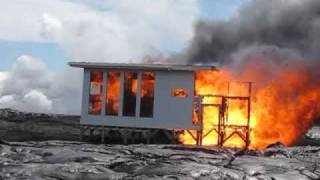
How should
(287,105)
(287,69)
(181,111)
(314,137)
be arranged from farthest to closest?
(314,137)
(287,69)
(287,105)
(181,111)

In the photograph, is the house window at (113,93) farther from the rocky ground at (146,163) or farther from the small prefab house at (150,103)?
the rocky ground at (146,163)

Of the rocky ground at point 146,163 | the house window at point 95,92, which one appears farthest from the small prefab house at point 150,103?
the rocky ground at point 146,163

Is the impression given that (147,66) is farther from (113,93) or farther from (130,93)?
(113,93)

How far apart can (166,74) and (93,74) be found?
414 centimetres

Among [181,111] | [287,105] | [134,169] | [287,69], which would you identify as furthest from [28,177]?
[287,69]

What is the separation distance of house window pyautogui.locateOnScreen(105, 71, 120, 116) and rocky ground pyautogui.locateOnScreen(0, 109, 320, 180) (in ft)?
29.5

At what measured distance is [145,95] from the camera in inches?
1176

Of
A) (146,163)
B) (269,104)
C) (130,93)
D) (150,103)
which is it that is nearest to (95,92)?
(130,93)

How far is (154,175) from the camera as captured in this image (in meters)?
15.5

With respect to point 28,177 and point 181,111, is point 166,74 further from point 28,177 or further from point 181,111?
point 28,177

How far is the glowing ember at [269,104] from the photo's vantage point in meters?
30.7

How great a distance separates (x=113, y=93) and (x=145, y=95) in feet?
5.88

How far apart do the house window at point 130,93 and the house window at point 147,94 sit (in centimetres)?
38

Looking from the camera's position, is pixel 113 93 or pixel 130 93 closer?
pixel 130 93
